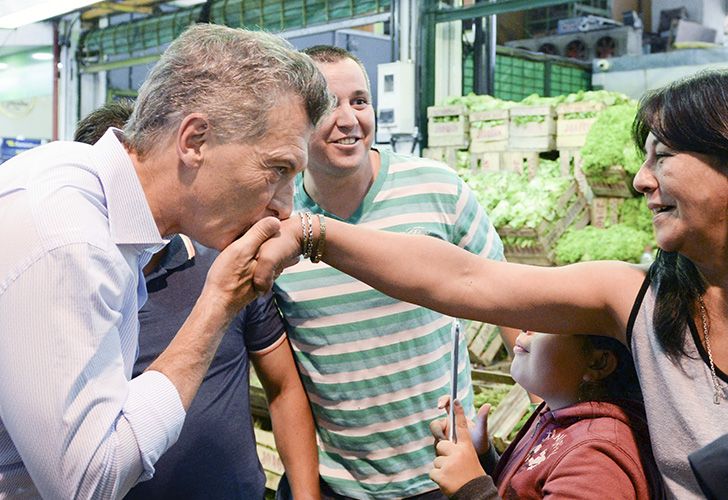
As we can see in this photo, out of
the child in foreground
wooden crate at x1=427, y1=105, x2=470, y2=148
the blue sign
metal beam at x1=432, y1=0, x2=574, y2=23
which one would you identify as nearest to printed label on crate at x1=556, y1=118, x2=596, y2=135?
wooden crate at x1=427, y1=105, x2=470, y2=148

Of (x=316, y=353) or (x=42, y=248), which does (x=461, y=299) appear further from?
(x=42, y=248)

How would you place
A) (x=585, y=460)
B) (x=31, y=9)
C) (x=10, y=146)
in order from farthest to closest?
(x=10, y=146), (x=31, y=9), (x=585, y=460)

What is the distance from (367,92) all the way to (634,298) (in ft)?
Result: 3.84

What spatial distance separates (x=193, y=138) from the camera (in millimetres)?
1522

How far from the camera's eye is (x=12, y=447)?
138cm

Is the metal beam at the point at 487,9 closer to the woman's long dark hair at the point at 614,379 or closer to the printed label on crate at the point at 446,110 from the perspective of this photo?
the printed label on crate at the point at 446,110

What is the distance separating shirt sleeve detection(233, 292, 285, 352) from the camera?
2.24m

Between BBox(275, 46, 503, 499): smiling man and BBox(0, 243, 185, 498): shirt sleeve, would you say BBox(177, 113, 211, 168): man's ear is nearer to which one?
BBox(0, 243, 185, 498): shirt sleeve

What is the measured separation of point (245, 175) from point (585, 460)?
0.83 metres

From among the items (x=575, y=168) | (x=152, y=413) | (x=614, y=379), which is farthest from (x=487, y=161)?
(x=152, y=413)

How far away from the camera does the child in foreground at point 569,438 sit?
1559 millimetres

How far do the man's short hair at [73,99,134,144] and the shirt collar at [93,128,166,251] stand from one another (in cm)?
97

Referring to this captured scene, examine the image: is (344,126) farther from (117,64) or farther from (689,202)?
(117,64)

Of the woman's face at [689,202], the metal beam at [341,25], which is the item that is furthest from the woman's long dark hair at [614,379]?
the metal beam at [341,25]
